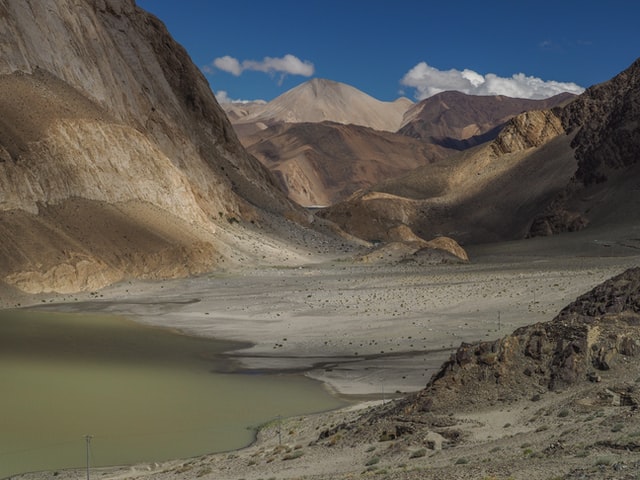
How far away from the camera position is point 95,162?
146 feet

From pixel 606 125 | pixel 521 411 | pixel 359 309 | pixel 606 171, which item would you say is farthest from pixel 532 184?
pixel 521 411

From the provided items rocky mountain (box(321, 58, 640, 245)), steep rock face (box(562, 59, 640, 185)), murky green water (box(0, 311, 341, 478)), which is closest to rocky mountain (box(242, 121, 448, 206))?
rocky mountain (box(321, 58, 640, 245))

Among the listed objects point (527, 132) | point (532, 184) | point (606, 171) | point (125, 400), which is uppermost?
point (527, 132)

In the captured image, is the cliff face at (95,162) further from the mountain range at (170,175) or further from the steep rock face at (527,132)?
the steep rock face at (527,132)

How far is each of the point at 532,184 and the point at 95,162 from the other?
179 feet

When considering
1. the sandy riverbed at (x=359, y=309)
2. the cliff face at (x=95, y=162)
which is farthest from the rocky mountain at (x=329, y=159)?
the sandy riverbed at (x=359, y=309)

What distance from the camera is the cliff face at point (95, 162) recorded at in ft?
125

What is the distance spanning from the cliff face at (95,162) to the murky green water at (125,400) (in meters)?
11.4

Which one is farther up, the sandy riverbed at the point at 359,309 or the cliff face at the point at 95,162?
the cliff face at the point at 95,162

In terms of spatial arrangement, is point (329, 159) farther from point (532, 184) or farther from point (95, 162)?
point (95, 162)

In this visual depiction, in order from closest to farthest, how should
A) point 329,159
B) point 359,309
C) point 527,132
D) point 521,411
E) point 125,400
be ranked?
1. point 521,411
2. point 125,400
3. point 359,309
4. point 527,132
5. point 329,159

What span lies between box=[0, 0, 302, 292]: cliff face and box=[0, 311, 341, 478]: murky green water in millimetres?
11376

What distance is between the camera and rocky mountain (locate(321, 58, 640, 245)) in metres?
73.2

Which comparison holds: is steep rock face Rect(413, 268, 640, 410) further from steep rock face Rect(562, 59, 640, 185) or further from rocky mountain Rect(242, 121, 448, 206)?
rocky mountain Rect(242, 121, 448, 206)
